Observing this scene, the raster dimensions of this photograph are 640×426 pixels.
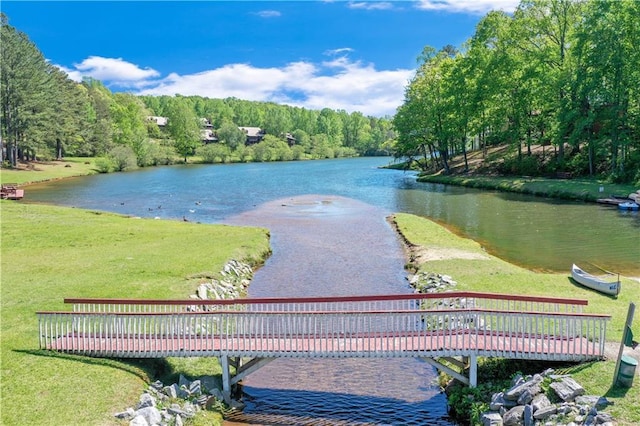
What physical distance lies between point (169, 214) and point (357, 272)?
30836 millimetres

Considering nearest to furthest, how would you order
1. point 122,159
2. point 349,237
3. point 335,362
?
point 335,362 → point 349,237 → point 122,159

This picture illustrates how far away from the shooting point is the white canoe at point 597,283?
21053 mm

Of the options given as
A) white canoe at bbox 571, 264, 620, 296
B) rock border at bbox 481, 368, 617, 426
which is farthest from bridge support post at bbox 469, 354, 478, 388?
white canoe at bbox 571, 264, 620, 296

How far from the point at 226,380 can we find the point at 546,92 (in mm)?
64054

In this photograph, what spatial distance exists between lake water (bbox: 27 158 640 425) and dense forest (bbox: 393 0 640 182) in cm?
1132

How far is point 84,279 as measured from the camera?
76.9 feet

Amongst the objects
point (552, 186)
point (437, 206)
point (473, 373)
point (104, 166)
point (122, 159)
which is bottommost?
point (473, 373)

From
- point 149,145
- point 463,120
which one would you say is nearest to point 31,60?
point 149,145

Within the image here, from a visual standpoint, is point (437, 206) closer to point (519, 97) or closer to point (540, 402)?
point (519, 97)

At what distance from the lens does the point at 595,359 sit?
14148mm

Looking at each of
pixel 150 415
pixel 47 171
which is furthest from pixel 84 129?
pixel 150 415

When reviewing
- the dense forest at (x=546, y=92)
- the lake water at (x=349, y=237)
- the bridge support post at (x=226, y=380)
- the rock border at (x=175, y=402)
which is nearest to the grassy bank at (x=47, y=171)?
the lake water at (x=349, y=237)

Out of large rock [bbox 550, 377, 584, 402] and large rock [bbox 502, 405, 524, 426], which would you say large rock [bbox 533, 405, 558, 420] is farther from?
large rock [bbox 550, 377, 584, 402]

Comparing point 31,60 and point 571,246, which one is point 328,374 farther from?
point 31,60
